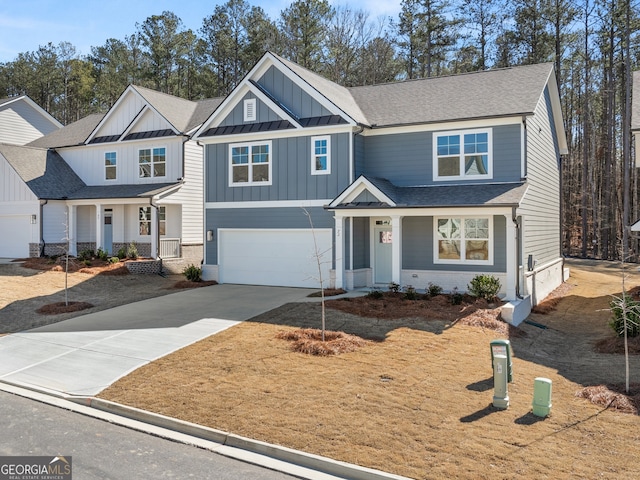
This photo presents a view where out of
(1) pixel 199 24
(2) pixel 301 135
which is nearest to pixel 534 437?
(2) pixel 301 135

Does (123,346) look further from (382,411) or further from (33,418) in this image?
(382,411)

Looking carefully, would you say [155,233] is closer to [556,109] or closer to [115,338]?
[115,338]

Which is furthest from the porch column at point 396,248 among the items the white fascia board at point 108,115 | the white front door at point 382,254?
the white fascia board at point 108,115

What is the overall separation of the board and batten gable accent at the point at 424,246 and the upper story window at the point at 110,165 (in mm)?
Answer: 17573

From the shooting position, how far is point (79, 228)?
27.9 metres

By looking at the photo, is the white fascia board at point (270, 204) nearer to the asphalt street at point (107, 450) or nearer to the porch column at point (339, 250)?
the porch column at point (339, 250)

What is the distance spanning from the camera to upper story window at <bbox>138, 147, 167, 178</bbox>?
26263 mm

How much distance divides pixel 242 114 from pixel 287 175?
10.4 ft

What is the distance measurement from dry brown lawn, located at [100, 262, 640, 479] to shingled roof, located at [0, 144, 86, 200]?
63.6 feet

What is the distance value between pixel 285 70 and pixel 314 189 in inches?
184

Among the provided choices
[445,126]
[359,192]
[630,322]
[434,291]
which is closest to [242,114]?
[359,192]

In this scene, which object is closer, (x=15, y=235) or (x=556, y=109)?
(x=556, y=109)

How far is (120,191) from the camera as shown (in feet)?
85.3

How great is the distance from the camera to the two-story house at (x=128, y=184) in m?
25.6
